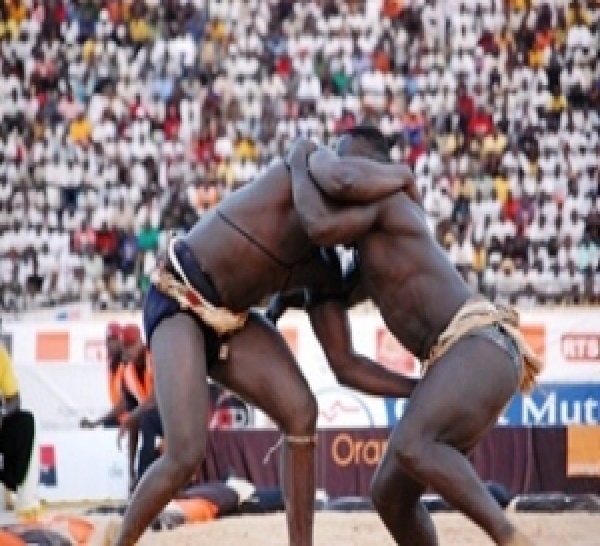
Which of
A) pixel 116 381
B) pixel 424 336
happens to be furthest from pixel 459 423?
pixel 116 381

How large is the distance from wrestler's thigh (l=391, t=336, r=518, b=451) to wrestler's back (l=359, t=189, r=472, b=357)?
0.55ft

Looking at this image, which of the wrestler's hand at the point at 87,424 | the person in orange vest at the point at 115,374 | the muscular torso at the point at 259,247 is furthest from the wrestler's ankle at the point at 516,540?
the wrestler's hand at the point at 87,424

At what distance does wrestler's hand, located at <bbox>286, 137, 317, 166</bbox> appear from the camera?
242 inches

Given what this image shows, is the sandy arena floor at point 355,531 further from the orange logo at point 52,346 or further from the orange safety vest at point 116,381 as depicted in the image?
the orange logo at point 52,346

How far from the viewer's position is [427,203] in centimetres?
1759

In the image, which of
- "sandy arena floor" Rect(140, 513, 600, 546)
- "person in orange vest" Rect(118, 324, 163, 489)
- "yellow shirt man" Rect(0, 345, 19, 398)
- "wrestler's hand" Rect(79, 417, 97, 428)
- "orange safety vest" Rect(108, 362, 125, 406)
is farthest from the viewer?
"wrestler's hand" Rect(79, 417, 97, 428)

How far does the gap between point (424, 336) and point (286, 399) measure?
631 mm

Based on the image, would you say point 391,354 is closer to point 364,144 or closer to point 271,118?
point 271,118

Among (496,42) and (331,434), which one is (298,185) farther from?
(496,42)

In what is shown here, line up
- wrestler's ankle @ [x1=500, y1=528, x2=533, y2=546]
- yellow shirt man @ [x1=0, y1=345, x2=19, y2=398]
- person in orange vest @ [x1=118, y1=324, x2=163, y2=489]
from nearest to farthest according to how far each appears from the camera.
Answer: wrestler's ankle @ [x1=500, y1=528, x2=533, y2=546]
yellow shirt man @ [x1=0, y1=345, x2=19, y2=398]
person in orange vest @ [x1=118, y1=324, x2=163, y2=489]

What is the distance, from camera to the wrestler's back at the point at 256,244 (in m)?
6.25

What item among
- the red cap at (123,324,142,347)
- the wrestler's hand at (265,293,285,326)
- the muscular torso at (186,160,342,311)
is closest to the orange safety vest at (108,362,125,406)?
the red cap at (123,324,142,347)

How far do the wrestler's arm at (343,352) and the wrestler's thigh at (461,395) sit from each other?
19.9 inches

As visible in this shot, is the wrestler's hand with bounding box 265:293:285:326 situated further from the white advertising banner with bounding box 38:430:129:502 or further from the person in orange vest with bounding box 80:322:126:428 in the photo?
the white advertising banner with bounding box 38:430:129:502
